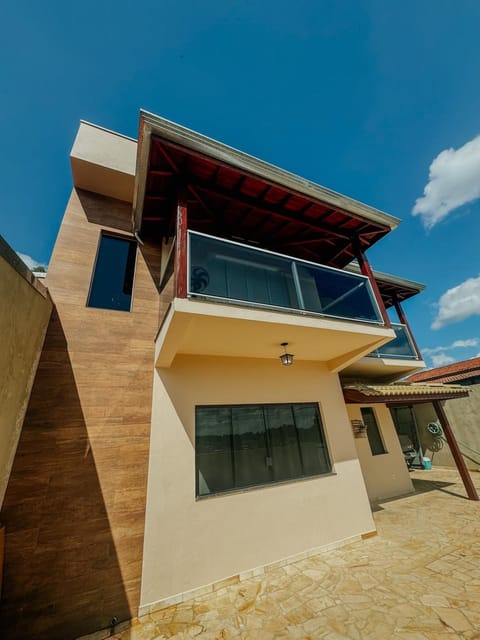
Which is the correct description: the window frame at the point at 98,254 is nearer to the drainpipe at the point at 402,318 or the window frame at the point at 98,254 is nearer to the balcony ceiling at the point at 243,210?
the balcony ceiling at the point at 243,210

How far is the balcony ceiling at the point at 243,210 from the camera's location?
162 inches

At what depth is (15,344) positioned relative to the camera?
9.33 feet

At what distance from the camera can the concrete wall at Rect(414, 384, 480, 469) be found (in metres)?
10.3

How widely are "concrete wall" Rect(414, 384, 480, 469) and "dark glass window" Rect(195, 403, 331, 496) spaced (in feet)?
32.6

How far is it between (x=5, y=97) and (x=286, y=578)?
10.9 meters

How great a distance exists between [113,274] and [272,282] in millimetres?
3456

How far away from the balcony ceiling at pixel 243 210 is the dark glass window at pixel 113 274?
0.67 m

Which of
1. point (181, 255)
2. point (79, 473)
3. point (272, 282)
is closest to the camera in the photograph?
point (79, 473)

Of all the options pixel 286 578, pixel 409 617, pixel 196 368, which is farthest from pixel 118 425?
pixel 409 617

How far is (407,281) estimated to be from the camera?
26.5 feet

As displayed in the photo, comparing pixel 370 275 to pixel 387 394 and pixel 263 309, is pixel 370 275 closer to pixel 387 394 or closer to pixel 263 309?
pixel 387 394

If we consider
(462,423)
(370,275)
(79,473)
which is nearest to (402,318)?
(370,275)

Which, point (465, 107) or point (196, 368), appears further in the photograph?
point (465, 107)

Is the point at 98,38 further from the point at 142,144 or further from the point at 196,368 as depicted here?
the point at 196,368
